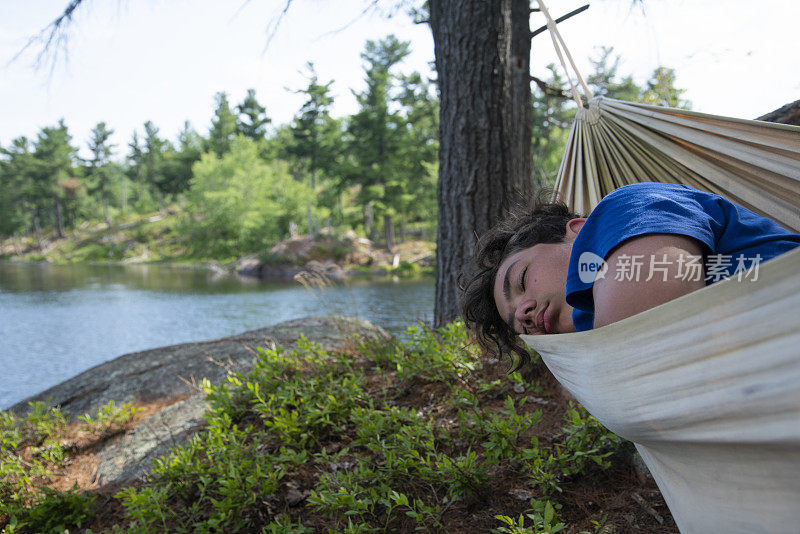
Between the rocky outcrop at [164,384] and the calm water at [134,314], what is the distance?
0.48m

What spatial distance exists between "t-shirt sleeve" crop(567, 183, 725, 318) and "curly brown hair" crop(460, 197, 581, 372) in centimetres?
27

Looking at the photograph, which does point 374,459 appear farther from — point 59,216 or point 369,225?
point 59,216

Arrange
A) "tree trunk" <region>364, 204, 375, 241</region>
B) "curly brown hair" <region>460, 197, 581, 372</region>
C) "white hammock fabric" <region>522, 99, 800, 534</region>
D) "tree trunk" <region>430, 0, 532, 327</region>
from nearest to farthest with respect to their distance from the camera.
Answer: "white hammock fabric" <region>522, 99, 800, 534</region> → "curly brown hair" <region>460, 197, 581, 372</region> → "tree trunk" <region>430, 0, 532, 327</region> → "tree trunk" <region>364, 204, 375, 241</region>

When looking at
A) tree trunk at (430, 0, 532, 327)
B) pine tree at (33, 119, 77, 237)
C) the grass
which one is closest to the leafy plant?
the grass

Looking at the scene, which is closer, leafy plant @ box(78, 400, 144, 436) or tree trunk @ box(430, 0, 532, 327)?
leafy plant @ box(78, 400, 144, 436)

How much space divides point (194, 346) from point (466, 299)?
360 cm

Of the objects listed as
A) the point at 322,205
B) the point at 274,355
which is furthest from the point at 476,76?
the point at 322,205

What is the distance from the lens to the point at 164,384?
3.96m

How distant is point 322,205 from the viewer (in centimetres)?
2631

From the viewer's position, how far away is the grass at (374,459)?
1684 mm

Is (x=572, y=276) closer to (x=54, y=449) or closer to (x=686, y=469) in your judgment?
(x=686, y=469)

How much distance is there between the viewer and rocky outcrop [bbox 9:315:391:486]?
9.59ft

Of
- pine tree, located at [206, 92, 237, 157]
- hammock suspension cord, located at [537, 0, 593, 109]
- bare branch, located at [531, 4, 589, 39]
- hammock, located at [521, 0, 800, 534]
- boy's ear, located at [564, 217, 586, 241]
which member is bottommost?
hammock, located at [521, 0, 800, 534]

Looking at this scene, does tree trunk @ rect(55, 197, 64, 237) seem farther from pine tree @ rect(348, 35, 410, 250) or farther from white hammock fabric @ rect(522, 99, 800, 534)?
white hammock fabric @ rect(522, 99, 800, 534)
